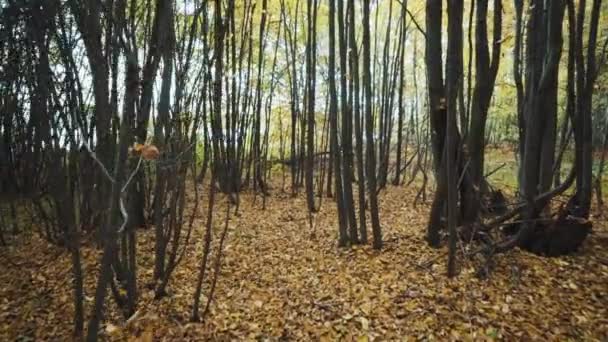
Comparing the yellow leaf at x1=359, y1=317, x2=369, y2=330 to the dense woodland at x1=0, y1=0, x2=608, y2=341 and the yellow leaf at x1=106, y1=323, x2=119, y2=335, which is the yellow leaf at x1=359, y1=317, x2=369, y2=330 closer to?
the dense woodland at x1=0, y1=0, x2=608, y2=341

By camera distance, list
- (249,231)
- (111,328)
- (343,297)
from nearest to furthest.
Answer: (111,328) < (343,297) < (249,231)

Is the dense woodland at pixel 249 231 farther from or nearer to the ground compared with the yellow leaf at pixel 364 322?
farther from the ground

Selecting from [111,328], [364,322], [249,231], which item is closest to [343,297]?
[364,322]

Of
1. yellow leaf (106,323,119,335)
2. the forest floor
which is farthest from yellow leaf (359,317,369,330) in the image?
yellow leaf (106,323,119,335)

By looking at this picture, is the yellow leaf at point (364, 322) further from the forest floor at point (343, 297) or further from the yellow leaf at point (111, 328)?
the yellow leaf at point (111, 328)

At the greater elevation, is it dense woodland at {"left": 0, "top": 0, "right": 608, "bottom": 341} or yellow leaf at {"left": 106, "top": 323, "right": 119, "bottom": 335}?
dense woodland at {"left": 0, "top": 0, "right": 608, "bottom": 341}

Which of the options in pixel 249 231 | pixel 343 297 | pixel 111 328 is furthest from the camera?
pixel 249 231

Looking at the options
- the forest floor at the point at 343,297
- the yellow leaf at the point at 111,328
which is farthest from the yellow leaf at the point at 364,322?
the yellow leaf at the point at 111,328

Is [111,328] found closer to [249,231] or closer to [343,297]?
[343,297]

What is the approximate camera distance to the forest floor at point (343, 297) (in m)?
2.75

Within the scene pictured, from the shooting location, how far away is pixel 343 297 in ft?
10.7

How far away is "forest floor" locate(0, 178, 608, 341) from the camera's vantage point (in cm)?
275

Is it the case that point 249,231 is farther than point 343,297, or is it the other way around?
point 249,231

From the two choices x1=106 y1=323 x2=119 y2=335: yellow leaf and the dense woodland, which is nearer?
the dense woodland
